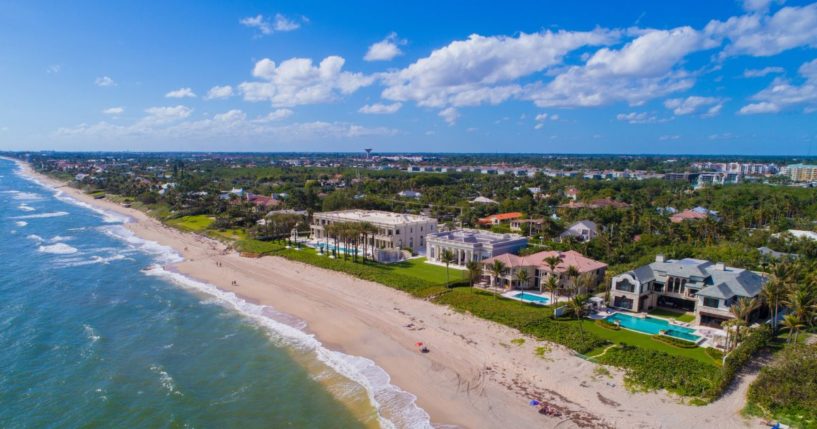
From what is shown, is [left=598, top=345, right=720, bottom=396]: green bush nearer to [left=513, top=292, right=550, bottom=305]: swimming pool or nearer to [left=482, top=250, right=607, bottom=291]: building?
[left=513, top=292, right=550, bottom=305]: swimming pool

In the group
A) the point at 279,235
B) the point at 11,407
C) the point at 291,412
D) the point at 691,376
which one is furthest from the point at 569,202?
the point at 11,407

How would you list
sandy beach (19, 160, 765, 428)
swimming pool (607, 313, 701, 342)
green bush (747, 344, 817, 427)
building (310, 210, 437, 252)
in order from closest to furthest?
green bush (747, 344, 817, 427) → sandy beach (19, 160, 765, 428) → swimming pool (607, 313, 701, 342) → building (310, 210, 437, 252)

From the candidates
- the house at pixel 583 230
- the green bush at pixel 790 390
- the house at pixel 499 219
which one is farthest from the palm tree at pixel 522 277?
the house at pixel 499 219

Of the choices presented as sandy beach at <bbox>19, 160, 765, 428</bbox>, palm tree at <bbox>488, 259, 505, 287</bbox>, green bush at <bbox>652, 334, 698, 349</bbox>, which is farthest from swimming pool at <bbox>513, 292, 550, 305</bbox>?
green bush at <bbox>652, 334, 698, 349</bbox>

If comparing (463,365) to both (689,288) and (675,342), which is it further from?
(689,288)

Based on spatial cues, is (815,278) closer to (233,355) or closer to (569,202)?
(233,355)

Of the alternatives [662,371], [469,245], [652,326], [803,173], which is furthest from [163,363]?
[803,173]
